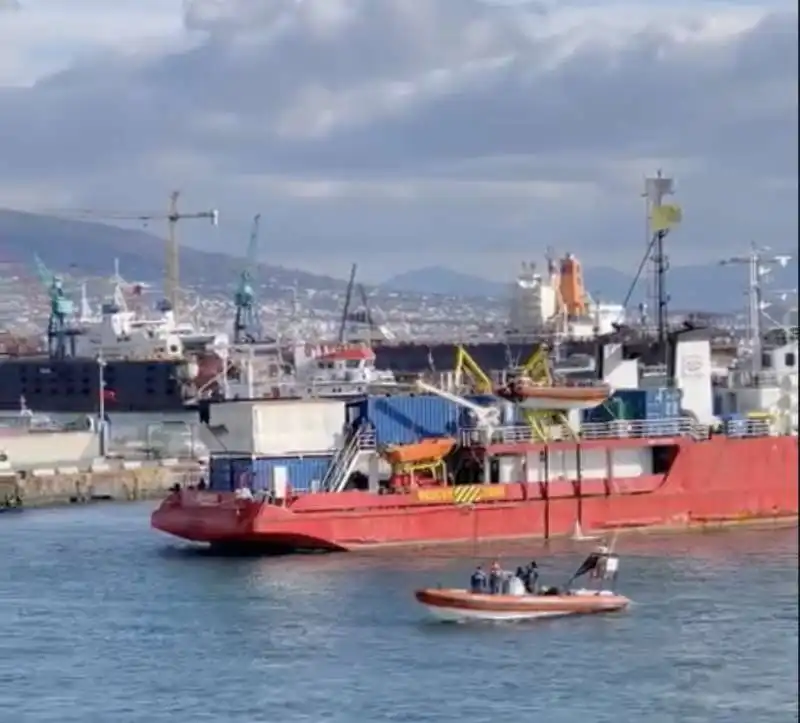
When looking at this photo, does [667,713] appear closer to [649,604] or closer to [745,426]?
[649,604]

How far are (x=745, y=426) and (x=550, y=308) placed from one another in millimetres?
25085

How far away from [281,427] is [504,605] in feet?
17.9

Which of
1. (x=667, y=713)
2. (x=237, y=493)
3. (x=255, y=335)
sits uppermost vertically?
(x=255, y=335)

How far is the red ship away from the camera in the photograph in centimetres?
1877

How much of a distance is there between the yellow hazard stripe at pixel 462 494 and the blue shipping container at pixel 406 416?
0.55 m

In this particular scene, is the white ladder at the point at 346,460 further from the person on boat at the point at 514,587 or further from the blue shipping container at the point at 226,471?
the person on boat at the point at 514,587

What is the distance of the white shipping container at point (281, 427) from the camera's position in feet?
62.8

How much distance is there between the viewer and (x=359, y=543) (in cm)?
1884

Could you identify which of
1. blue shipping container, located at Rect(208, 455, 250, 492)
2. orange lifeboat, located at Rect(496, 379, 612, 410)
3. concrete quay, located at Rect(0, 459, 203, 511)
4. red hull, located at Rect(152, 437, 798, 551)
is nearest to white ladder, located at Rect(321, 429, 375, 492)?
red hull, located at Rect(152, 437, 798, 551)

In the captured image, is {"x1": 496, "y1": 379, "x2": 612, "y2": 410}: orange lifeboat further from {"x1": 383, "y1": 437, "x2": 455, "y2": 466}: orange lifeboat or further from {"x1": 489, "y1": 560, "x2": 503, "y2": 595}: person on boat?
{"x1": 489, "y1": 560, "x2": 503, "y2": 595}: person on boat

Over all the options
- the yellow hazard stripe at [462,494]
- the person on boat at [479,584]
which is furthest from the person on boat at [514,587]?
the yellow hazard stripe at [462,494]

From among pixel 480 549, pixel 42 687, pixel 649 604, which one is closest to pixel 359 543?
pixel 480 549

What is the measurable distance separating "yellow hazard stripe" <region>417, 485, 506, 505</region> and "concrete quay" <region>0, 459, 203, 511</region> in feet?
19.8

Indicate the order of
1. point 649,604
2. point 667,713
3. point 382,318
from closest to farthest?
1. point 667,713
2. point 649,604
3. point 382,318
